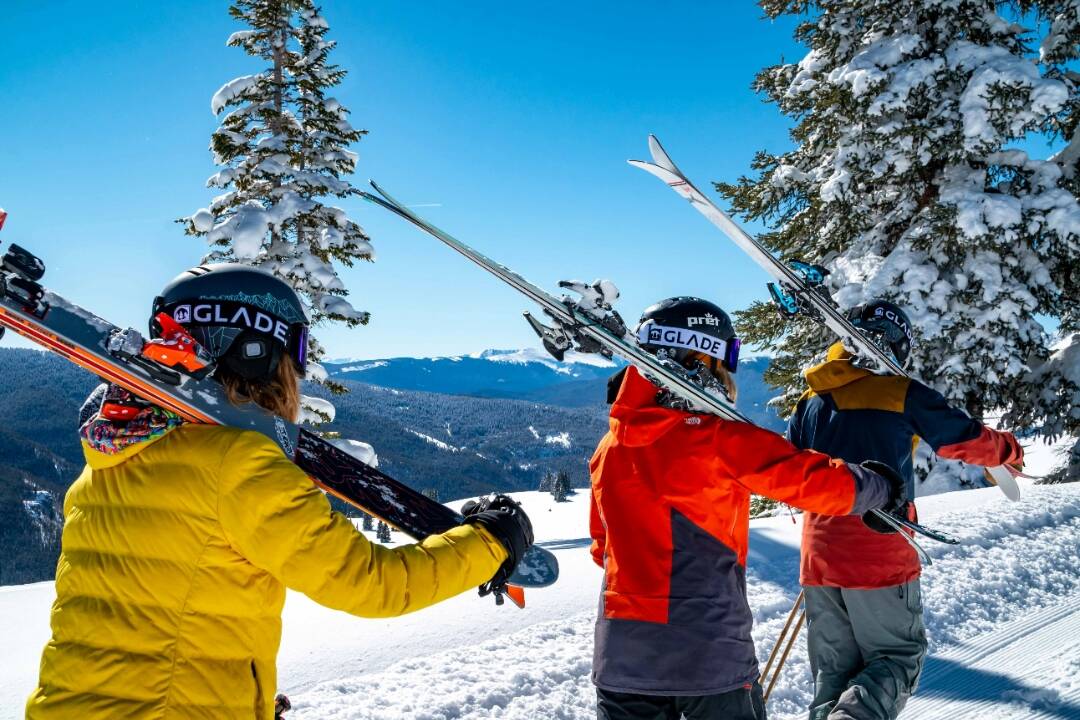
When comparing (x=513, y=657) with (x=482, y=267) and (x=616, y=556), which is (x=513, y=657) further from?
(x=482, y=267)

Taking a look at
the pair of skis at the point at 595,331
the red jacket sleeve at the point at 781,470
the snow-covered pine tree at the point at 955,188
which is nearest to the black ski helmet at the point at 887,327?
the pair of skis at the point at 595,331

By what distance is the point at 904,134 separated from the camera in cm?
1054

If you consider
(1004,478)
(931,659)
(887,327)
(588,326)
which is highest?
(887,327)

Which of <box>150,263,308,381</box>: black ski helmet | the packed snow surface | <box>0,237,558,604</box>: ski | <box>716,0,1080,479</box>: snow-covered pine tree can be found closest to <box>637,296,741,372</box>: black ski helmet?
<box>0,237,558,604</box>: ski

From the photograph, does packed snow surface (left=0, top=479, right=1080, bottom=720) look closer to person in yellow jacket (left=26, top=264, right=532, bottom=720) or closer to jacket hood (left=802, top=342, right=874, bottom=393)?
jacket hood (left=802, top=342, right=874, bottom=393)

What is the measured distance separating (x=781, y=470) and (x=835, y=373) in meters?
1.42

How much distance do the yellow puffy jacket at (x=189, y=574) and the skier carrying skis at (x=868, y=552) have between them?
257 cm

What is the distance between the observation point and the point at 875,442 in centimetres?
344

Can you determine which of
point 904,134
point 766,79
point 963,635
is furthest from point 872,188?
point 963,635

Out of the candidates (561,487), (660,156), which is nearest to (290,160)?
(660,156)

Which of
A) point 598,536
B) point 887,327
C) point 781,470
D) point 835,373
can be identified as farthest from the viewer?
point 887,327

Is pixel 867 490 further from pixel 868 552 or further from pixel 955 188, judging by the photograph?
pixel 955 188

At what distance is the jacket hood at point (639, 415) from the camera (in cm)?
249

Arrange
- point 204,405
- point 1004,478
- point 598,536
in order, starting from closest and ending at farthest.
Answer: point 204,405 → point 598,536 → point 1004,478
